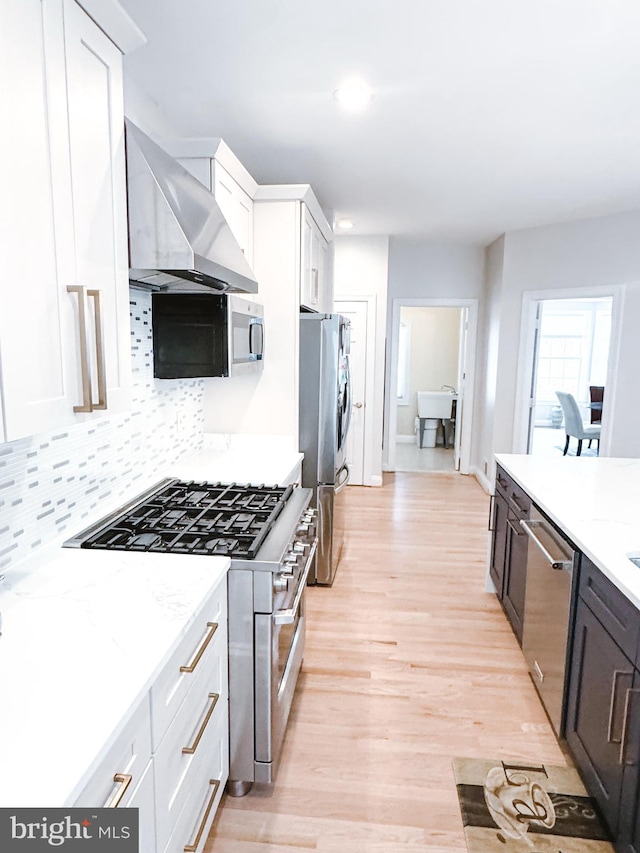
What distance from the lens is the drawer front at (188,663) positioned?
1.08 metres

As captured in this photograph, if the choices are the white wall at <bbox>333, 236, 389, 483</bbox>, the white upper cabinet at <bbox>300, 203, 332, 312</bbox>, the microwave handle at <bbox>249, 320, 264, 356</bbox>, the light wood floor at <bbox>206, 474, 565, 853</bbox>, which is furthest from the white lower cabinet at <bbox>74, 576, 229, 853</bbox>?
the white wall at <bbox>333, 236, 389, 483</bbox>

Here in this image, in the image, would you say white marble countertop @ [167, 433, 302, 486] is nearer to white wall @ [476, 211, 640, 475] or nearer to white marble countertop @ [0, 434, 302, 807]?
white marble countertop @ [0, 434, 302, 807]

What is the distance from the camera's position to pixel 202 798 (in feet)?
4.63

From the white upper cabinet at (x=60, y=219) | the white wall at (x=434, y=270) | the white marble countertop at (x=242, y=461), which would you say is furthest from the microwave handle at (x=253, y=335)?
the white wall at (x=434, y=270)

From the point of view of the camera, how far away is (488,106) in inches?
98.3

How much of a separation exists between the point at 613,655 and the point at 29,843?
4.91ft

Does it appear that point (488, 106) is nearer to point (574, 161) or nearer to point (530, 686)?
point (574, 161)

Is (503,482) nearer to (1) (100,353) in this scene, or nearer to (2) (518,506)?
(2) (518,506)

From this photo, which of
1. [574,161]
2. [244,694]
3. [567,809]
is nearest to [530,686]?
[567,809]

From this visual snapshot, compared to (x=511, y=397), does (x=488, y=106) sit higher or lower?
higher

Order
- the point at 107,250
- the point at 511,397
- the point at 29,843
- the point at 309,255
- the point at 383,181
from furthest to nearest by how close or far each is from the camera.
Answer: the point at 511,397 → the point at 383,181 → the point at 309,255 → the point at 107,250 → the point at 29,843

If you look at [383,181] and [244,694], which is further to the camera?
[383,181]

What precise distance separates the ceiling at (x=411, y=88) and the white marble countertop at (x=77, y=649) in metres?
1.83

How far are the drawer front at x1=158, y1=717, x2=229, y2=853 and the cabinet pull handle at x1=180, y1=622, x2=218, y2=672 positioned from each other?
0.99ft
